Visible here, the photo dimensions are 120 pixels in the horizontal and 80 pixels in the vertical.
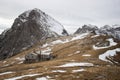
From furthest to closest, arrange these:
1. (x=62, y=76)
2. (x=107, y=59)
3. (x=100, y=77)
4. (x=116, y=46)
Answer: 1. (x=116, y=46)
2. (x=107, y=59)
3. (x=62, y=76)
4. (x=100, y=77)

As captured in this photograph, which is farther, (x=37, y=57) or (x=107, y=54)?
(x=37, y=57)

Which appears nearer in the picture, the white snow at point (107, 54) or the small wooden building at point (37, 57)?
the white snow at point (107, 54)

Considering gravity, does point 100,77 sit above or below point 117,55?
below

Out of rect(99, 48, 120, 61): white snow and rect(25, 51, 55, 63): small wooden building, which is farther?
rect(25, 51, 55, 63): small wooden building

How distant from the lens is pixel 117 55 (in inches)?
3760

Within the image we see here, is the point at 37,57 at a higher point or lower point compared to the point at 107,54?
higher

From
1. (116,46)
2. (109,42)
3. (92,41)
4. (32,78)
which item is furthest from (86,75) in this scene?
(92,41)

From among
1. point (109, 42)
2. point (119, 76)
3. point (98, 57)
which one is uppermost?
point (109, 42)

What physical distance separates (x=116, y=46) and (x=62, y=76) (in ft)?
187

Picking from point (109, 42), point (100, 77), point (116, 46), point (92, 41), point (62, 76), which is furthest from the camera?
point (92, 41)

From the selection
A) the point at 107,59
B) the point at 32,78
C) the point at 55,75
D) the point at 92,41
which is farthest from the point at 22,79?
the point at 92,41

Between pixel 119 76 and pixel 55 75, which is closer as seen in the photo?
pixel 119 76

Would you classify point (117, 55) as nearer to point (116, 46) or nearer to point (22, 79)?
point (116, 46)

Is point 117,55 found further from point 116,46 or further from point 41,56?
point 41,56
